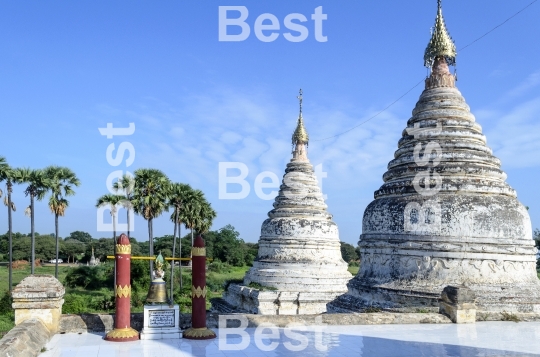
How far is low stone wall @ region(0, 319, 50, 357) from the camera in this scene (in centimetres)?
810

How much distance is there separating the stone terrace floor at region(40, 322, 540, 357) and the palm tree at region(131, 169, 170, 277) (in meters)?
23.4

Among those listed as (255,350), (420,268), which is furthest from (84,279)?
(255,350)

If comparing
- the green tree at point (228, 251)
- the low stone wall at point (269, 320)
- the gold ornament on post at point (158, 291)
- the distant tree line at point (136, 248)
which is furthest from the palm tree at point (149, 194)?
the green tree at point (228, 251)

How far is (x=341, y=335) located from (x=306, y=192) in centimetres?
2107

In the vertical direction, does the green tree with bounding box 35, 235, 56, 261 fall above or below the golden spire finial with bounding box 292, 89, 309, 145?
below

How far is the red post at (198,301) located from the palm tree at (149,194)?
76.5ft

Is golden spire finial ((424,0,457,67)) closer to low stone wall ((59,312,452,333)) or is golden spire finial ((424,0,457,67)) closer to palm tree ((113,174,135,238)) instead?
low stone wall ((59,312,452,333))

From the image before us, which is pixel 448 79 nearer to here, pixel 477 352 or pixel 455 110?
pixel 455 110

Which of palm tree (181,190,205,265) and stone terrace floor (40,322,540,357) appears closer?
stone terrace floor (40,322,540,357)

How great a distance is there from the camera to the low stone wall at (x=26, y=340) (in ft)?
26.6

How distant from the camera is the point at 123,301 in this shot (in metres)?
11.2

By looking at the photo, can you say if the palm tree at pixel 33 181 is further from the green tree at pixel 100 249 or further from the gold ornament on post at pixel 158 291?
the green tree at pixel 100 249

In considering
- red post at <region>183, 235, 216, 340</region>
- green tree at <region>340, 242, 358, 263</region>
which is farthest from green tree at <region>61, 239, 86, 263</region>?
red post at <region>183, 235, 216, 340</region>

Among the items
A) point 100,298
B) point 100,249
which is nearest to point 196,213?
point 100,298
